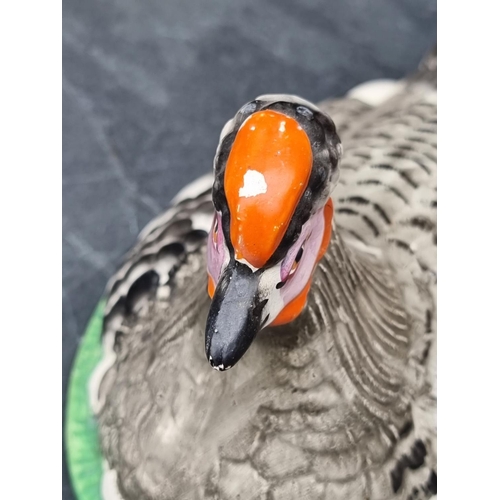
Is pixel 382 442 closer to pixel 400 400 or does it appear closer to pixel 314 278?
pixel 400 400

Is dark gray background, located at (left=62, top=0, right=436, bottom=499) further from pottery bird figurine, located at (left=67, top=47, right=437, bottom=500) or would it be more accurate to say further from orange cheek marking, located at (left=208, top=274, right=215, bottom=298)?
orange cheek marking, located at (left=208, top=274, right=215, bottom=298)

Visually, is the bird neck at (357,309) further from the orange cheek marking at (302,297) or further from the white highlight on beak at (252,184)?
the white highlight on beak at (252,184)

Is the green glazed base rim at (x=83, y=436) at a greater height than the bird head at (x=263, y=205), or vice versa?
the bird head at (x=263, y=205)

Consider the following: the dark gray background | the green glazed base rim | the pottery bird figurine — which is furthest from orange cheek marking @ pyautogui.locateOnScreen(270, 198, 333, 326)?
the dark gray background

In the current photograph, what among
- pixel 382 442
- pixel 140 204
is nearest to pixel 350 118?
pixel 140 204

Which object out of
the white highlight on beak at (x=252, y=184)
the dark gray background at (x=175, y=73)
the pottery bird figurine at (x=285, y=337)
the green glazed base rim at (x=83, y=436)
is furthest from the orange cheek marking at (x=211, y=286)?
the dark gray background at (x=175, y=73)

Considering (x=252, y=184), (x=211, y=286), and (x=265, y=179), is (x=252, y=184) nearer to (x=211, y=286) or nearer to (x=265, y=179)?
(x=265, y=179)
